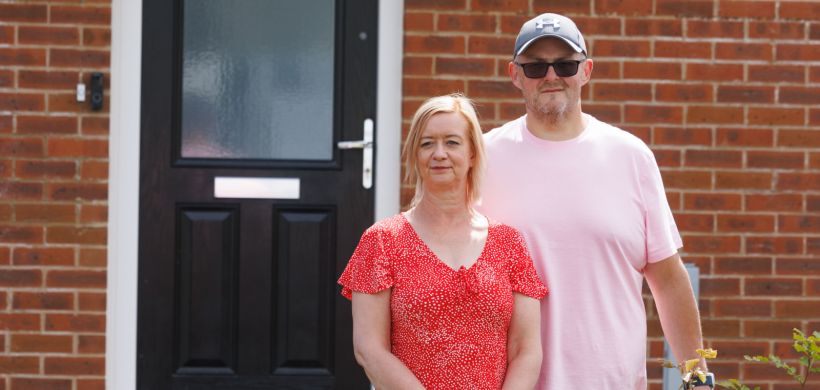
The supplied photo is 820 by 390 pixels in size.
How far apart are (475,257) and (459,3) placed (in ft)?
5.19

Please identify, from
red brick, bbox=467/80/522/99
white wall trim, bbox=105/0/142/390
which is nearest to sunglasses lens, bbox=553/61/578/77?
red brick, bbox=467/80/522/99

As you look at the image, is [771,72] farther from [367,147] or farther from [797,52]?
[367,147]

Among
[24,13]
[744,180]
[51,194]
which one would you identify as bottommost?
[51,194]

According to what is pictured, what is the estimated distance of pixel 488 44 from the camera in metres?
2.94

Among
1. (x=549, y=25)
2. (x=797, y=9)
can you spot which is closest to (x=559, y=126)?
(x=549, y=25)

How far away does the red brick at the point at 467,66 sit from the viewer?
2.93 m

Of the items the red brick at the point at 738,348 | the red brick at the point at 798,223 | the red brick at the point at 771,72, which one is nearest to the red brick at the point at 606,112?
the red brick at the point at 771,72

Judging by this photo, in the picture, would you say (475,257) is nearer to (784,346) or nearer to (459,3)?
(459,3)

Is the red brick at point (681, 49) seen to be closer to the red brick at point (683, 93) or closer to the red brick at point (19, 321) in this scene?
the red brick at point (683, 93)

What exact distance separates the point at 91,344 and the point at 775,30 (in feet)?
10.7

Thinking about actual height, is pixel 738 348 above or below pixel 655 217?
below

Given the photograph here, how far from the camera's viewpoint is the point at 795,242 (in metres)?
3.00

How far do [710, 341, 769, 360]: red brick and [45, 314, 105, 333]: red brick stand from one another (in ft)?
8.71

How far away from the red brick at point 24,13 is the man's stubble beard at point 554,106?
2193 mm
